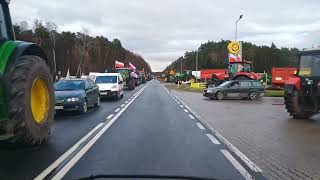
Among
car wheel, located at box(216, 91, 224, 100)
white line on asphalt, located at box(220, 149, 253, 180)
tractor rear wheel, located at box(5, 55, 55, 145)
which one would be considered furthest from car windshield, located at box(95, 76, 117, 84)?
white line on asphalt, located at box(220, 149, 253, 180)

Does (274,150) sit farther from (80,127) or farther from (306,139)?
(80,127)

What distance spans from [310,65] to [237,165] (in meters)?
10.4

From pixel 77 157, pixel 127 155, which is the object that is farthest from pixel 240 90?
pixel 77 157

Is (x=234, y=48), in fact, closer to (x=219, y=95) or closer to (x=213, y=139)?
(x=219, y=95)

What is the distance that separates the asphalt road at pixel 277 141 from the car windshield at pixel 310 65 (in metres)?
1.66

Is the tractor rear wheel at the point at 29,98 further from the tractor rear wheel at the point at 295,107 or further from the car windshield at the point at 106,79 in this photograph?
the car windshield at the point at 106,79

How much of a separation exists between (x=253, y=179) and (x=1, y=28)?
210 inches

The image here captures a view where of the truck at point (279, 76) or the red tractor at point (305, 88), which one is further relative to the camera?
the truck at point (279, 76)

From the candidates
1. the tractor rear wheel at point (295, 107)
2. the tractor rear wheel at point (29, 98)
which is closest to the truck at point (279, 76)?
the tractor rear wheel at point (295, 107)

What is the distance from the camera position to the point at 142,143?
36.8 feet

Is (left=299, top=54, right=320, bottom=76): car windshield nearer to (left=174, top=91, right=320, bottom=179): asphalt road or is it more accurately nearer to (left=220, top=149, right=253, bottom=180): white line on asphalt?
(left=174, top=91, right=320, bottom=179): asphalt road

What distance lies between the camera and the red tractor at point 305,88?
58.0ft

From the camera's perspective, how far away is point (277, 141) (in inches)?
476

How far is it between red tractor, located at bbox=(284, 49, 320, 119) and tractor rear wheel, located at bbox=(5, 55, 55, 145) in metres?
10.0
